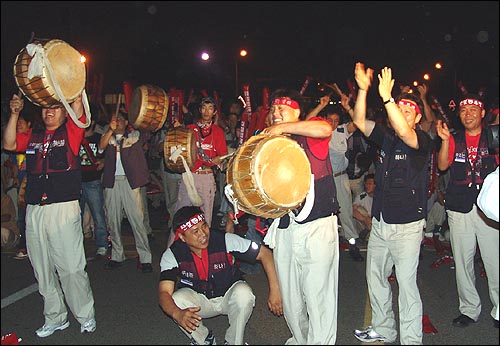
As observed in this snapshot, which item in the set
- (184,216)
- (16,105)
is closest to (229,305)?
(184,216)

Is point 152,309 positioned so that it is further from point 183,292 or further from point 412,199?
point 412,199

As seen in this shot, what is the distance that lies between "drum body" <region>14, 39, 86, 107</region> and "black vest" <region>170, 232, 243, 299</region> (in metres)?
1.48

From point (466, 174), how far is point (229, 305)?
2335mm

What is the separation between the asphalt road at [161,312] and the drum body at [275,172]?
1438 mm

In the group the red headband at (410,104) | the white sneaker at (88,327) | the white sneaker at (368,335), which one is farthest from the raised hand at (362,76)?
the white sneaker at (88,327)

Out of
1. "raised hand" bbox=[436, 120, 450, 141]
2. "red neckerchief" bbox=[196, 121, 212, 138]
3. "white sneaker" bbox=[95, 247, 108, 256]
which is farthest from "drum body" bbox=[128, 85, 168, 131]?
"raised hand" bbox=[436, 120, 450, 141]

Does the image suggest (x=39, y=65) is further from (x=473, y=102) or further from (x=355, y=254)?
(x=355, y=254)

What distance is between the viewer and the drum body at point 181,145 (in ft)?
18.6

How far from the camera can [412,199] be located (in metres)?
3.98

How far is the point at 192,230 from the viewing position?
4062mm

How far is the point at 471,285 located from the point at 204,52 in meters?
26.6

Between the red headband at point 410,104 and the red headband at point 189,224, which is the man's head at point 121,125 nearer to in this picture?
the red headband at point 189,224

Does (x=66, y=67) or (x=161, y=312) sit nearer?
(x=66, y=67)

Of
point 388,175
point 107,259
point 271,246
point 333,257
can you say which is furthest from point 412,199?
point 107,259
